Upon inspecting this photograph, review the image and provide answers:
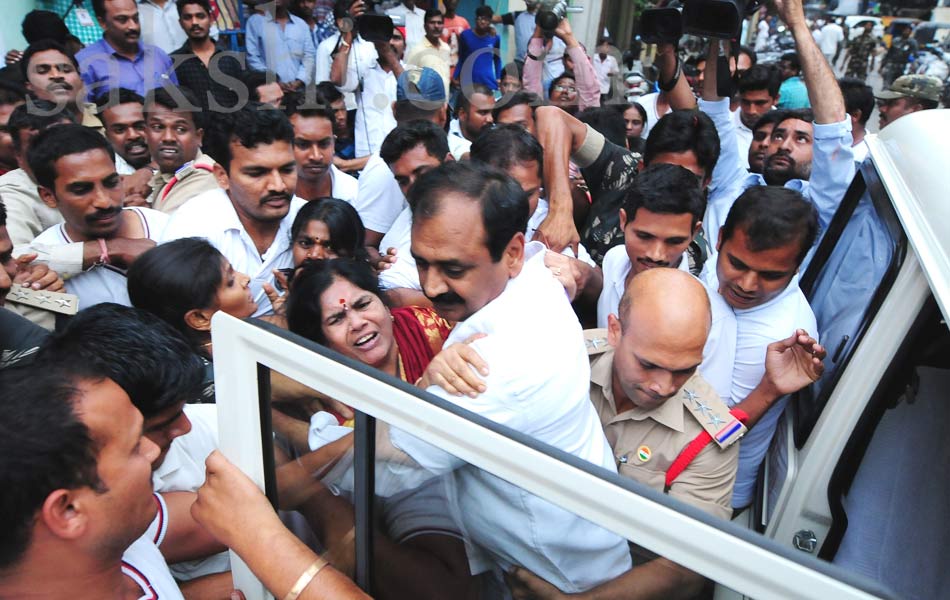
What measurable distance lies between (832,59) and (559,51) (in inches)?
480

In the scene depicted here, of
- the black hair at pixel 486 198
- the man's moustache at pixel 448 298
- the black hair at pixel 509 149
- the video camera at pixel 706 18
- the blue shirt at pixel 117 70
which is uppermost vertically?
the video camera at pixel 706 18

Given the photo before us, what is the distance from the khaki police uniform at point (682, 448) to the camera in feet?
5.31

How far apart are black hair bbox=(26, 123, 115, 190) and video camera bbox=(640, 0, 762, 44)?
274 centimetres

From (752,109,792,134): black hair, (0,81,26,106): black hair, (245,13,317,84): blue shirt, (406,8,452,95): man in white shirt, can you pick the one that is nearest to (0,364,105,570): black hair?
(0,81,26,106): black hair

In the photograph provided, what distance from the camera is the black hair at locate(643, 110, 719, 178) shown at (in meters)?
2.89

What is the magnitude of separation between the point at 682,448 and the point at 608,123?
3.74 m

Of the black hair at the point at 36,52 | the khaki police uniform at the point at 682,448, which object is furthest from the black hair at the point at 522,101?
the khaki police uniform at the point at 682,448

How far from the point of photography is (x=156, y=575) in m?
1.26

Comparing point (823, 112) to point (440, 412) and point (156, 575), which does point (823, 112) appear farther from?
point (156, 575)

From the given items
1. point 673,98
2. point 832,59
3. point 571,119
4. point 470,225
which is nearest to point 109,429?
point 470,225

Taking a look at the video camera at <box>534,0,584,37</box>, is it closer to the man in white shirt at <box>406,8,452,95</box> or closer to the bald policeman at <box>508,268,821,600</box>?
the man in white shirt at <box>406,8,452,95</box>

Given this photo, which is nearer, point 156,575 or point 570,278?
point 156,575

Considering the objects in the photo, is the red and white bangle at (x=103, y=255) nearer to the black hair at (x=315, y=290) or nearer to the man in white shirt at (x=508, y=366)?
the black hair at (x=315, y=290)

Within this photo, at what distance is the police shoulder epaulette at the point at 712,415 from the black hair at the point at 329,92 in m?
3.96
